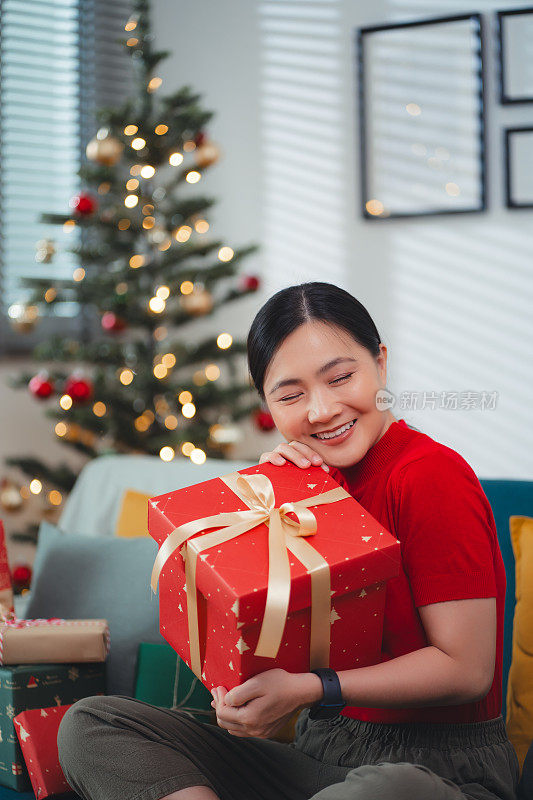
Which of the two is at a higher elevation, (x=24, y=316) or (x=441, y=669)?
(x=24, y=316)

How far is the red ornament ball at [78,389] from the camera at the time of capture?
2336mm

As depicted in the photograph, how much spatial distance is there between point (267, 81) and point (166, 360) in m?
1.10

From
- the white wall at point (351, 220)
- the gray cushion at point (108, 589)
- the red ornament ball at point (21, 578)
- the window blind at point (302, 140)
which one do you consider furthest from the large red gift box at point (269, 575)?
the window blind at point (302, 140)

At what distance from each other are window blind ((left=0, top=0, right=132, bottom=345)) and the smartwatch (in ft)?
6.96

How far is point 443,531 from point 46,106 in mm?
2409

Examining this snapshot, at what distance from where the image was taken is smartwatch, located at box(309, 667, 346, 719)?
0.91m

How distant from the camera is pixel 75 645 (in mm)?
1348

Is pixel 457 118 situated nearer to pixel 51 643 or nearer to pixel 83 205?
pixel 83 205

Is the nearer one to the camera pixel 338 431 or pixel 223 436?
pixel 338 431

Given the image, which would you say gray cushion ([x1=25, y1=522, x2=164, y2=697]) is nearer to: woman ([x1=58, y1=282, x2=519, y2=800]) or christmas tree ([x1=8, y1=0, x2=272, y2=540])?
woman ([x1=58, y1=282, x2=519, y2=800])

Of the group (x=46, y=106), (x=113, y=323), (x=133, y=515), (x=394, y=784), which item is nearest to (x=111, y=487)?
(x=133, y=515)

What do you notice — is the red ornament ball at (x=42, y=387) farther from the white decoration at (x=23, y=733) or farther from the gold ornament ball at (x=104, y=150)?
the white decoration at (x=23, y=733)

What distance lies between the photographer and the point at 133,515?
179 centimetres

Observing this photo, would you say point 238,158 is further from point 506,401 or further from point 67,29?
point 506,401
